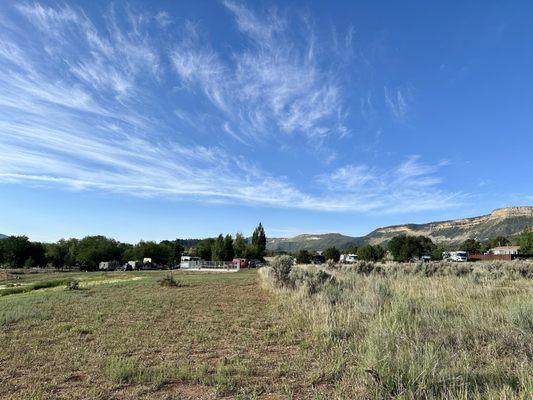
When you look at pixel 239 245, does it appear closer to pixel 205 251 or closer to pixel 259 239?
pixel 259 239

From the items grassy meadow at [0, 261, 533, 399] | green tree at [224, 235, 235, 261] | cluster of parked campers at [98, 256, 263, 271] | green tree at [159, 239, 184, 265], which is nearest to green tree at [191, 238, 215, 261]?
green tree at [159, 239, 184, 265]

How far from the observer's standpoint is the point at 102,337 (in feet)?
29.8

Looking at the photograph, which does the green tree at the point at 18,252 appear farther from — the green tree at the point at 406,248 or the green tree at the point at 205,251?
the green tree at the point at 406,248

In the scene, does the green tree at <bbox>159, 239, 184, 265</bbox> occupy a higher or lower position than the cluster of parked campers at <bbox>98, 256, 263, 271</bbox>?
higher

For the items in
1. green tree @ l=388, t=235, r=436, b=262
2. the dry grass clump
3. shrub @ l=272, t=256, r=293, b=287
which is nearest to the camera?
the dry grass clump

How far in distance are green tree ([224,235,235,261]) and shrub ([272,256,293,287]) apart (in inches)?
→ 2776

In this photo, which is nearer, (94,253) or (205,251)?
(94,253)

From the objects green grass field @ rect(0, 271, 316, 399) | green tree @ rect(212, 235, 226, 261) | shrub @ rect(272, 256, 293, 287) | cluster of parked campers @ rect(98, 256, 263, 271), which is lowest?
green grass field @ rect(0, 271, 316, 399)

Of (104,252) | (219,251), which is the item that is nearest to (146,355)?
(219,251)

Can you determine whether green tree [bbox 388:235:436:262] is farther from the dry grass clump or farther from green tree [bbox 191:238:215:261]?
the dry grass clump

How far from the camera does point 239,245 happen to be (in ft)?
367

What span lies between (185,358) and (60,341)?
359 centimetres

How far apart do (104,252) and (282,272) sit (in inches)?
4092

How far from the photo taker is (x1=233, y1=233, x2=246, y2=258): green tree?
108863mm
